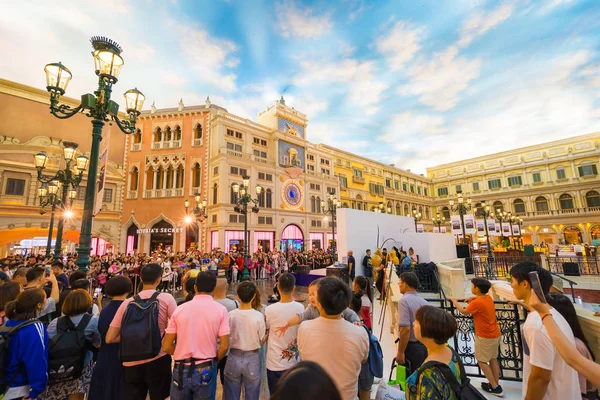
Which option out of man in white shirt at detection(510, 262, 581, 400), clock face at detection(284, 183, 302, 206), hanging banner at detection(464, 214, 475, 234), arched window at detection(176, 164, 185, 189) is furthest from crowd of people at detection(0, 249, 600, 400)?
clock face at detection(284, 183, 302, 206)

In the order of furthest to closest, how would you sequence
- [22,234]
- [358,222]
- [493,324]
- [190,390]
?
1. [22,234]
2. [358,222]
3. [493,324]
4. [190,390]

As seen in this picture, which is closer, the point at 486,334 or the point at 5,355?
the point at 5,355

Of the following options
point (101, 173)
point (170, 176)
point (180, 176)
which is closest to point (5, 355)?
point (101, 173)

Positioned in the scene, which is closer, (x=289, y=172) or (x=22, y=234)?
(x=22, y=234)

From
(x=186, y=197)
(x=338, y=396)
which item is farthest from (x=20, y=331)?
(x=186, y=197)

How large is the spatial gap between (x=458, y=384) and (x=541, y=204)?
159 ft

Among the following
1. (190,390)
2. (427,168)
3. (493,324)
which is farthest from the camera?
(427,168)

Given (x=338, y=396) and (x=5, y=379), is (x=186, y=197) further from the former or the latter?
(x=338, y=396)

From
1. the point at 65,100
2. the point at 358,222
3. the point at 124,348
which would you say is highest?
the point at 65,100

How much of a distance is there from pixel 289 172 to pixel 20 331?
997 inches

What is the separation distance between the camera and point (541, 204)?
3650 centimetres

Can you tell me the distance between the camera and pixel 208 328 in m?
2.47

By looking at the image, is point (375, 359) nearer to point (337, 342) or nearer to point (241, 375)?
point (337, 342)

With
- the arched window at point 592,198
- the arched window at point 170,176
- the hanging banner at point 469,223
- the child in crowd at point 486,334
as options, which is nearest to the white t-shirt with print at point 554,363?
the child in crowd at point 486,334
